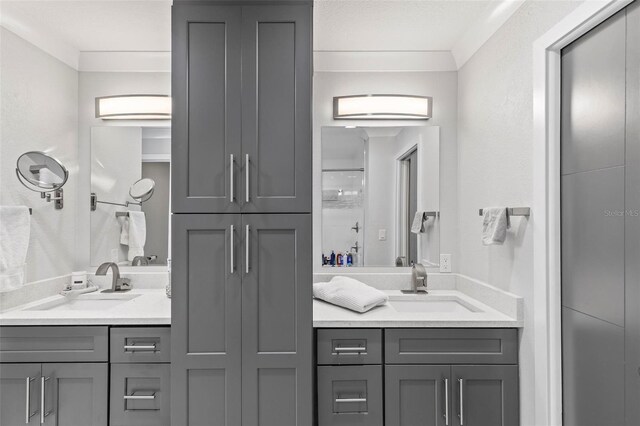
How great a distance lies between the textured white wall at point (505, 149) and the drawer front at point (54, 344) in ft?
6.81

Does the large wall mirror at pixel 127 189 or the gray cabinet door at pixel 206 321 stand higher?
the large wall mirror at pixel 127 189

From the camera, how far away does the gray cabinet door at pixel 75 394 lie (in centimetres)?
185

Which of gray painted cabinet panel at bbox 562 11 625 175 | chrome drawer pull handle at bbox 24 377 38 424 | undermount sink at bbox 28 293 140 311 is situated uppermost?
gray painted cabinet panel at bbox 562 11 625 175

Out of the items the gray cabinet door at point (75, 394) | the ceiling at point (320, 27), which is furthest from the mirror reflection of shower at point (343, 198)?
the gray cabinet door at point (75, 394)

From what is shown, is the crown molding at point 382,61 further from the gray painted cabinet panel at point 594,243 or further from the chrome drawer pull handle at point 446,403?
the chrome drawer pull handle at point 446,403

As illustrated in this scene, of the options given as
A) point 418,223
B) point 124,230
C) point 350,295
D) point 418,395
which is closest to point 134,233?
point 124,230

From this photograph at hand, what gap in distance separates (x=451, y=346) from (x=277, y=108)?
57.4 inches

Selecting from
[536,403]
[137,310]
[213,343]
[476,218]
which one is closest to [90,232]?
[137,310]

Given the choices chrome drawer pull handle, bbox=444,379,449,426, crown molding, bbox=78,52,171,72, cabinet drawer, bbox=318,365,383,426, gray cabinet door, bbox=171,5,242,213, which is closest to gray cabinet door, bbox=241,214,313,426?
cabinet drawer, bbox=318,365,383,426

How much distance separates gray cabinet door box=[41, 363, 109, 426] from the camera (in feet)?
6.07

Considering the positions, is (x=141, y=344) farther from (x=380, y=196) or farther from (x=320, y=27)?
(x=320, y=27)

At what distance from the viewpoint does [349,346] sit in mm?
1871

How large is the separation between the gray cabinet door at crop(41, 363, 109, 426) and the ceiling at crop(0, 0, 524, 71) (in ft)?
6.25

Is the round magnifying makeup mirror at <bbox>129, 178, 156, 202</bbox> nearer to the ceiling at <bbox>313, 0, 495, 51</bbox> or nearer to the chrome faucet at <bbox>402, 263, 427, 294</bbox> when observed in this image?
the ceiling at <bbox>313, 0, 495, 51</bbox>
